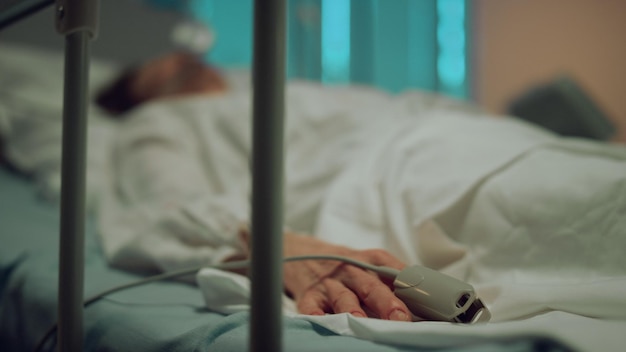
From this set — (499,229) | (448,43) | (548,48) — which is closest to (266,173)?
(499,229)

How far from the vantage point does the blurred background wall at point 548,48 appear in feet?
7.44

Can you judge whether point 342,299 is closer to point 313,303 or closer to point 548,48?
point 313,303

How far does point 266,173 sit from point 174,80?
1.30m

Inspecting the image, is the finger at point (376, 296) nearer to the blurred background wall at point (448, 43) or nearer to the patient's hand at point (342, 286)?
the patient's hand at point (342, 286)

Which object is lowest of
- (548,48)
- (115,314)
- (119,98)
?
(115,314)

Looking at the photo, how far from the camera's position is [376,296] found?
487mm

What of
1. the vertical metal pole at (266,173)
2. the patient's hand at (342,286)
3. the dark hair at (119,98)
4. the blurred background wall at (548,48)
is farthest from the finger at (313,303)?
the blurred background wall at (548,48)

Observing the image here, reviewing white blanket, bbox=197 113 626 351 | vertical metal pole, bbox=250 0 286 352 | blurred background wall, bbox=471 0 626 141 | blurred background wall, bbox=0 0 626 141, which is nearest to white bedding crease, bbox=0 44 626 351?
white blanket, bbox=197 113 626 351

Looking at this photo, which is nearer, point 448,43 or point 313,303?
point 313,303

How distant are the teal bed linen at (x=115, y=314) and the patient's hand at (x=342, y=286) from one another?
46 mm

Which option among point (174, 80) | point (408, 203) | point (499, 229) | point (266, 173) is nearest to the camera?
point (266, 173)

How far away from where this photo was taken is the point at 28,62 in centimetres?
147

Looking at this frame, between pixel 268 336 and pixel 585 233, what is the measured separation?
382 millimetres

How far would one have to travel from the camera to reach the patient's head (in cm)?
154
